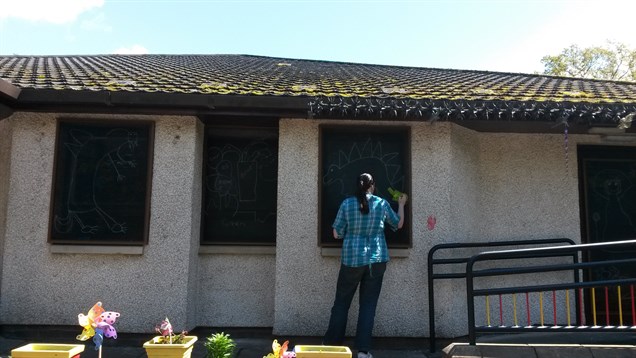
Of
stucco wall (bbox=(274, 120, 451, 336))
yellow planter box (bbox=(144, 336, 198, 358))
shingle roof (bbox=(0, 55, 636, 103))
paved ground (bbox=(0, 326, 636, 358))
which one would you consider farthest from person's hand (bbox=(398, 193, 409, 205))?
yellow planter box (bbox=(144, 336, 198, 358))

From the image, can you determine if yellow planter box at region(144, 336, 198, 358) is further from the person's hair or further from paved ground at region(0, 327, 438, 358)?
the person's hair

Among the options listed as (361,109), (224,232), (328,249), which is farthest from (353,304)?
(361,109)

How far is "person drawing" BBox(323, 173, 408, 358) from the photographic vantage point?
4672 mm

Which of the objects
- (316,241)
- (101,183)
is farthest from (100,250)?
(316,241)

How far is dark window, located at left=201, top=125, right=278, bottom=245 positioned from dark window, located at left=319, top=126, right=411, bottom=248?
2.54ft

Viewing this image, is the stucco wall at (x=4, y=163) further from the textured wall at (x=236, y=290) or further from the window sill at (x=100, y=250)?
the textured wall at (x=236, y=290)

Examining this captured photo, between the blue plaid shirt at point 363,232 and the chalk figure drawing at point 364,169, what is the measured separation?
0.86m

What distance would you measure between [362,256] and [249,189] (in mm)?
2019

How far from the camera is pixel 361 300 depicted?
4.82m

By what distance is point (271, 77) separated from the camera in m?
7.04

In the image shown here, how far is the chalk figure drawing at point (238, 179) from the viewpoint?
5.97 metres

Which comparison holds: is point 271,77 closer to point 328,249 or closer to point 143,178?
point 143,178

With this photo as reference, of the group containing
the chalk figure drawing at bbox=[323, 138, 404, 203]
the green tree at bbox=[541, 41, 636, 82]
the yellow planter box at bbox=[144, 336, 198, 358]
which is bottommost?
the yellow planter box at bbox=[144, 336, 198, 358]

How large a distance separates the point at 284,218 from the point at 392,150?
1.56 meters
